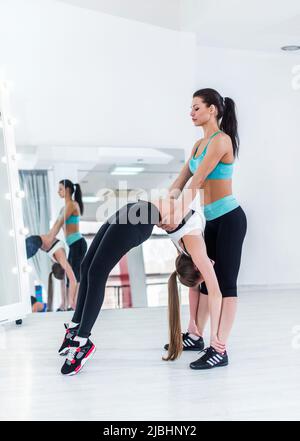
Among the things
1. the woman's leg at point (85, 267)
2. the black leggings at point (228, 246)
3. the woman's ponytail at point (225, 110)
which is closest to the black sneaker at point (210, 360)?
the black leggings at point (228, 246)

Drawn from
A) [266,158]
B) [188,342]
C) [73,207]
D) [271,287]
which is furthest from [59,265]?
[266,158]

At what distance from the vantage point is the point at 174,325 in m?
2.37

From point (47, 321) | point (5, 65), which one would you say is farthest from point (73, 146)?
point (47, 321)

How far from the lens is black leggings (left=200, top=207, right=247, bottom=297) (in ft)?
7.63

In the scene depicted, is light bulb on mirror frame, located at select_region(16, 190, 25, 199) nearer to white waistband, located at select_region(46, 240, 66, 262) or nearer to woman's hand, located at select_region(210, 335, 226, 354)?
white waistband, located at select_region(46, 240, 66, 262)

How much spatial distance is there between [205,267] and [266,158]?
290cm

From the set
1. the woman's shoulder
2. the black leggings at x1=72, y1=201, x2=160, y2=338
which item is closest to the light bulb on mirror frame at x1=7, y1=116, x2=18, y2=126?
the woman's shoulder

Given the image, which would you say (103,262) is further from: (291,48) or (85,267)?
(291,48)

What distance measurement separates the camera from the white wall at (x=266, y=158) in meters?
4.88

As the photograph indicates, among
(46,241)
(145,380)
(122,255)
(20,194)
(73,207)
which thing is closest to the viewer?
(145,380)

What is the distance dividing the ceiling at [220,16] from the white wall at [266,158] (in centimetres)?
37

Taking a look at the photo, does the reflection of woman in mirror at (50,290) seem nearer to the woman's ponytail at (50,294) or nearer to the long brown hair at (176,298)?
the woman's ponytail at (50,294)

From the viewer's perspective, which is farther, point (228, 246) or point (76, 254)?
point (76, 254)
